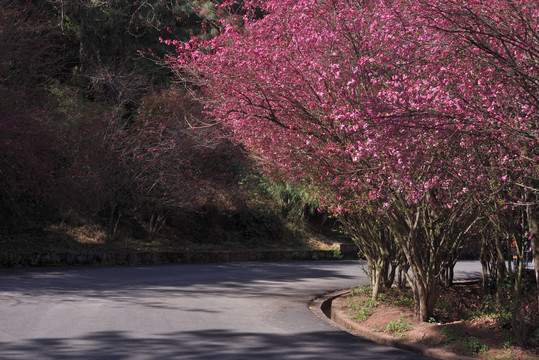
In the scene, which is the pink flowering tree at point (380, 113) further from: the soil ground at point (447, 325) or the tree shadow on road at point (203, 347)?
the tree shadow on road at point (203, 347)

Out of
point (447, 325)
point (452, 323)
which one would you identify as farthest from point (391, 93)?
point (452, 323)

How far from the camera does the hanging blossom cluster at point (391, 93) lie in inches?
267

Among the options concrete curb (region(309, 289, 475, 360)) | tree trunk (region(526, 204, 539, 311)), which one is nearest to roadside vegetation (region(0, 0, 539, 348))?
tree trunk (region(526, 204, 539, 311))

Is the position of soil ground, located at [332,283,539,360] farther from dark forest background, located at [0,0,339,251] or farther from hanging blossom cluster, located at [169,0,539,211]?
dark forest background, located at [0,0,339,251]

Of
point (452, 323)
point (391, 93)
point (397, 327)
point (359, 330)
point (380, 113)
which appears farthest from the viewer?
point (359, 330)

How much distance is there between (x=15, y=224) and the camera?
2194 cm

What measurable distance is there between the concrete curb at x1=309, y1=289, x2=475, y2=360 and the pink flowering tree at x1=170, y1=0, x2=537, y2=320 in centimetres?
115

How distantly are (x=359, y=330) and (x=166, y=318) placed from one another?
3.21 m

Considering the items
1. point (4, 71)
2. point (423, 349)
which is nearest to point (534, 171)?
point (423, 349)

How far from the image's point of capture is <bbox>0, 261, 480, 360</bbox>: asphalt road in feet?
24.9

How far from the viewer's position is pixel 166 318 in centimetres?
979

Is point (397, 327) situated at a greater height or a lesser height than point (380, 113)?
lesser

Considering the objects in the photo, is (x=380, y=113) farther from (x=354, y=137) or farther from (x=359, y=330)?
(x=359, y=330)

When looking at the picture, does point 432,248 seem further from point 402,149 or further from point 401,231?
point 402,149
